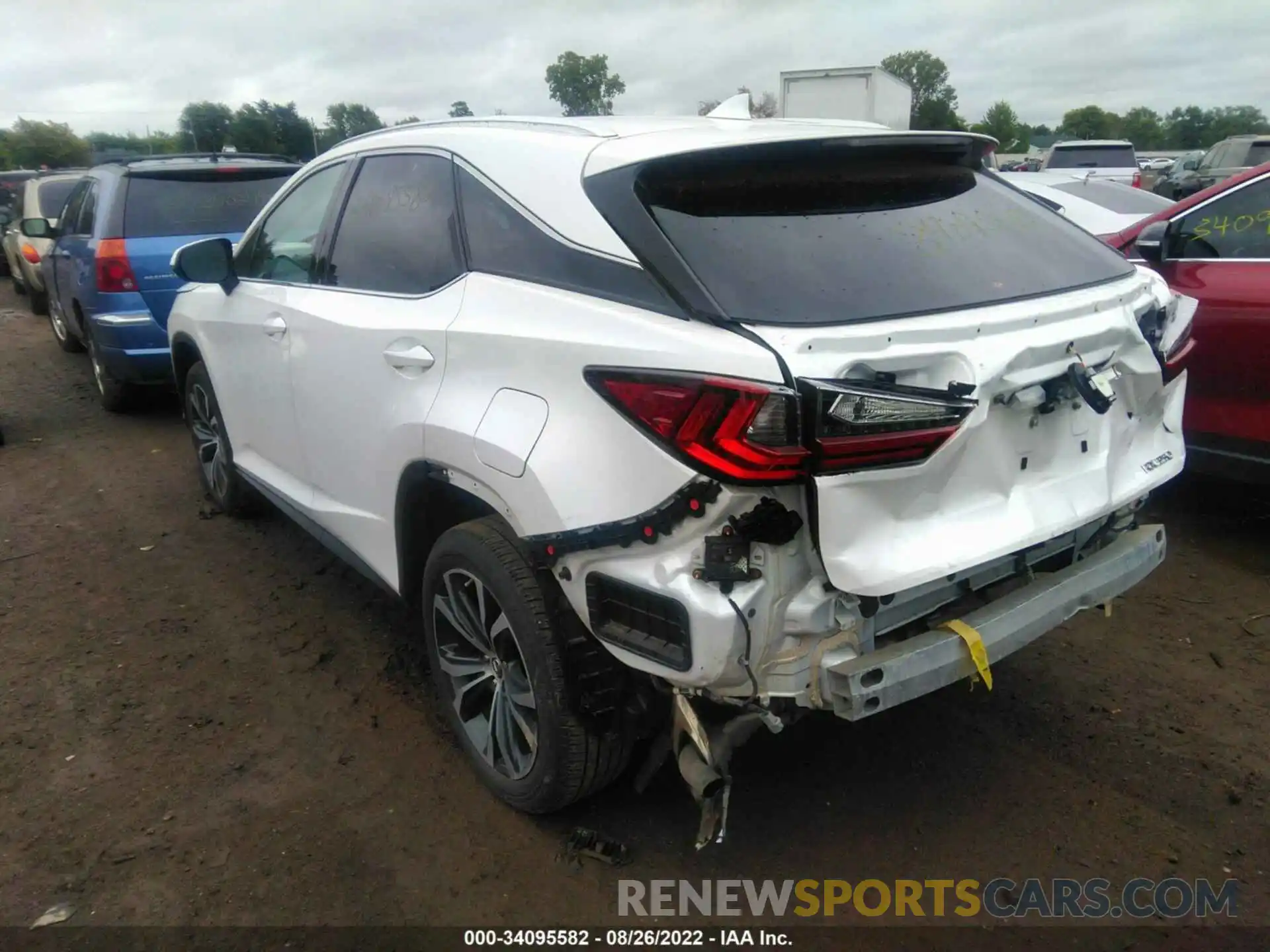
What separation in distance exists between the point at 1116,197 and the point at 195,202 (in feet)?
26.7

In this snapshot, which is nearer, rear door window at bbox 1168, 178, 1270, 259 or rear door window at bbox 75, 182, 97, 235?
rear door window at bbox 1168, 178, 1270, 259

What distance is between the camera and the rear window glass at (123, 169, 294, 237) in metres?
6.78

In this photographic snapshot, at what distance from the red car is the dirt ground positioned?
54cm

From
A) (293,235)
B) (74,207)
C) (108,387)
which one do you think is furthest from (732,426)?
(74,207)

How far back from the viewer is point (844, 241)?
2.42 metres

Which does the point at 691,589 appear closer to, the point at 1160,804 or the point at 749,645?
the point at 749,645

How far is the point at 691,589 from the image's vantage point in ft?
6.83

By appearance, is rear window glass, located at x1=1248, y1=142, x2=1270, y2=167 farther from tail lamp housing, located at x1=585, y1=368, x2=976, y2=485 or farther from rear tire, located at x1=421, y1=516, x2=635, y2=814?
rear tire, located at x1=421, y1=516, x2=635, y2=814

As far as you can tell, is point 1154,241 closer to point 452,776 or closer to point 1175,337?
point 1175,337

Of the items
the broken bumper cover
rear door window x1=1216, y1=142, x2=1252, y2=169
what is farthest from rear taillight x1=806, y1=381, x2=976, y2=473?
rear door window x1=1216, y1=142, x2=1252, y2=169

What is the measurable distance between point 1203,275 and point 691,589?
3591mm

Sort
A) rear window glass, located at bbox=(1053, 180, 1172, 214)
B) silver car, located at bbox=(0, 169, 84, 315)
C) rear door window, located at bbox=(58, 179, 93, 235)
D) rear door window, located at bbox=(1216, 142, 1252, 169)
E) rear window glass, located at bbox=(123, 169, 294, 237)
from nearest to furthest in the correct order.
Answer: rear window glass, located at bbox=(123, 169, 294, 237), rear door window, located at bbox=(58, 179, 93, 235), rear window glass, located at bbox=(1053, 180, 1172, 214), silver car, located at bbox=(0, 169, 84, 315), rear door window, located at bbox=(1216, 142, 1252, 169)

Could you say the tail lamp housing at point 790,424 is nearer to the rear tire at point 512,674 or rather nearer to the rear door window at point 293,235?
the rear tire at point 512,674

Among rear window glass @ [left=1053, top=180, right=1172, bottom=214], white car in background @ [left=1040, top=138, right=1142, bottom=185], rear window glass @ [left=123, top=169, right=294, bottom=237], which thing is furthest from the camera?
white car in background @ [left=1040, top=138, right=1142, bottom=185]
